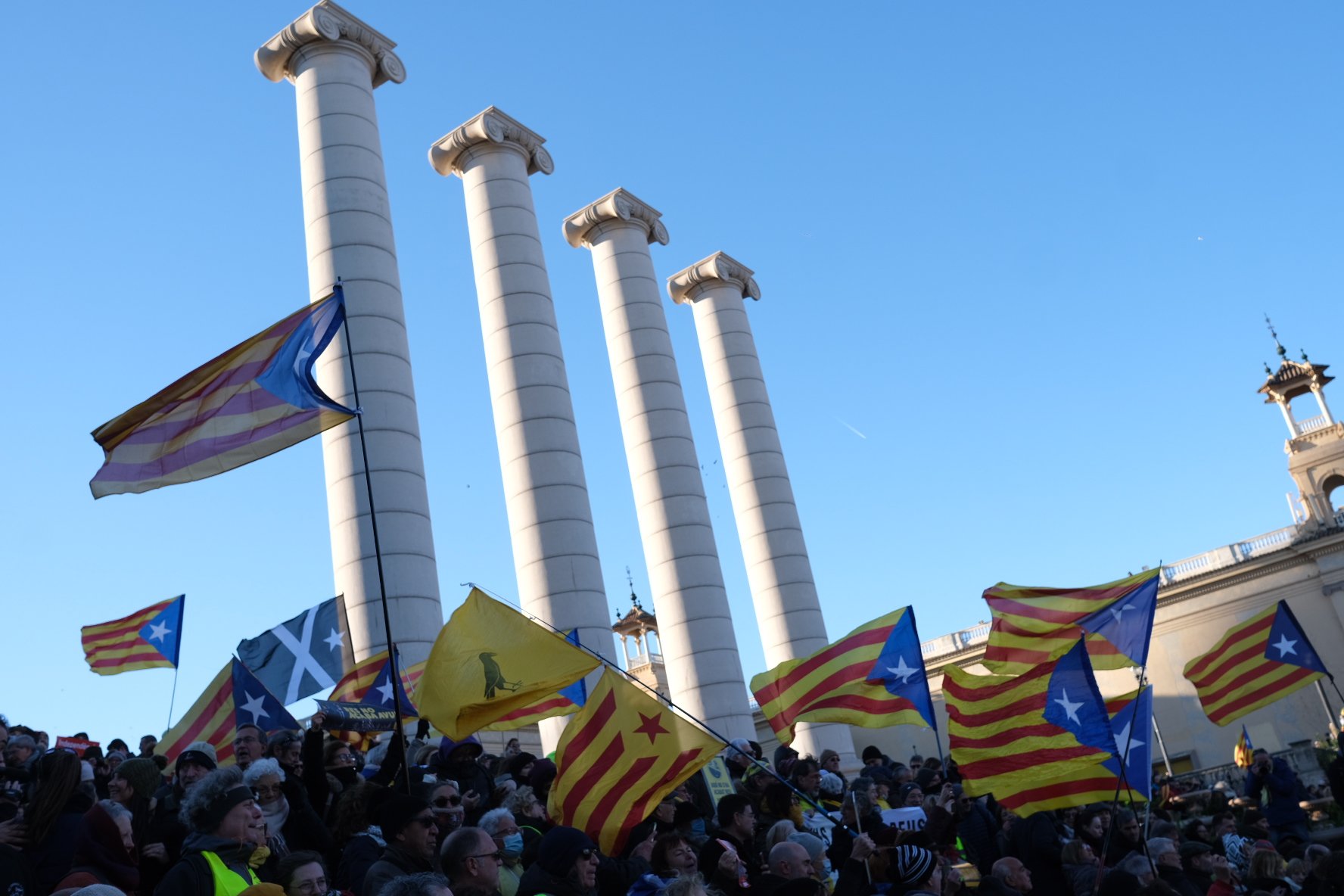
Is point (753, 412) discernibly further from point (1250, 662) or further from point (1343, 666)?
point (1343, 666)

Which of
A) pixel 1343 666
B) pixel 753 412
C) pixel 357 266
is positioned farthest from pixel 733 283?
pixel 1343 666

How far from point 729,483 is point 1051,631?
2106 cm

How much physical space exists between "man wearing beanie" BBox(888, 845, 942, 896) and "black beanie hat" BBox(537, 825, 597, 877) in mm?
1862

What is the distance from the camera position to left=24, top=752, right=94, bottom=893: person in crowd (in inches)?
263

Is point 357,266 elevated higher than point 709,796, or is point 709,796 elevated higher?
point 357,266

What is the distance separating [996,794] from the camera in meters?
9.80

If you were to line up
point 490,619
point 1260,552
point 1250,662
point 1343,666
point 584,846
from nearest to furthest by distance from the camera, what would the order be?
1. point 584,846
2. point 490,619
3. point 1250,662
4. point 1343,666
5. point 1260,552

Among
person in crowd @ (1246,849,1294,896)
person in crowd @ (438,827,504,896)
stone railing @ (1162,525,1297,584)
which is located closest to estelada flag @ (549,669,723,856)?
person in crowd @ (438,827,504,896)

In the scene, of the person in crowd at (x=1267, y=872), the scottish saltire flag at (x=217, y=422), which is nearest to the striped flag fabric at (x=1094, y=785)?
the person in crowd at (x=1267, y=872)

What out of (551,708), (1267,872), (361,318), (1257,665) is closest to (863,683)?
(551,708)

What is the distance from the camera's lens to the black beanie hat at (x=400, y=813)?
22.3 ft

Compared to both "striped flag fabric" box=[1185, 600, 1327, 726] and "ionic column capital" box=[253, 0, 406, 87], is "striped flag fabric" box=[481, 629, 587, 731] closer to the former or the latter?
"striped flag fabric" box=[1185, 600, 1327, 726]

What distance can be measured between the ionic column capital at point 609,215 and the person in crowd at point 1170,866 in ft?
77.2

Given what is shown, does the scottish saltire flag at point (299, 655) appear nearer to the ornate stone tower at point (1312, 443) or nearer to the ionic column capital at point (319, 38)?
the ionic column capital at point (319, 38)
